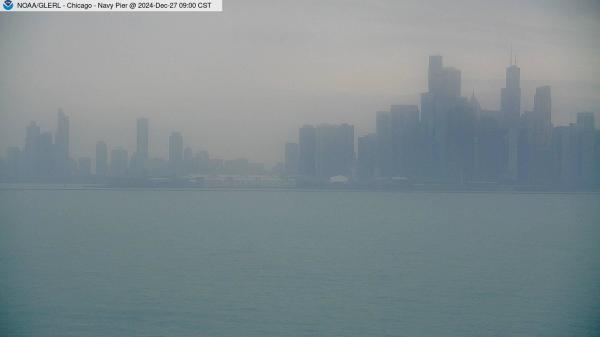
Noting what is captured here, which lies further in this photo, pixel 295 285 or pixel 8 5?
pixel 295 285

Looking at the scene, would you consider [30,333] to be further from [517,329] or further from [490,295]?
[490,295]

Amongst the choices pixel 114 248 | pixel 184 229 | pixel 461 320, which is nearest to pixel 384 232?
pixel 184 229

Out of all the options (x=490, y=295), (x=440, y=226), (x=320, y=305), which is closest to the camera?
(x=320, y=305)

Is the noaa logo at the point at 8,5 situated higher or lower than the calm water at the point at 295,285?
higher

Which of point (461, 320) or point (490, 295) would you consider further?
point (490, 295)

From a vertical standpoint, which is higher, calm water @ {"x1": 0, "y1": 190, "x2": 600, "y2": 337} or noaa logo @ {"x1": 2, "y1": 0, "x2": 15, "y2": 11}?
noaa logo @ {"x1": 2, "y1": 0, "x2": 15, "y2": 11}

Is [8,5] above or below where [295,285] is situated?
above

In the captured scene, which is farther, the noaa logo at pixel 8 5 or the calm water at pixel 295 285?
the calm water at pixel 295 285

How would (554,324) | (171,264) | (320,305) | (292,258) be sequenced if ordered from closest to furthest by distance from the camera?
(554,324), (320,305), (171,264), (292,258)

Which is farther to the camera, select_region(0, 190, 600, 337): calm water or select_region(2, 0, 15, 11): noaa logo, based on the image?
select_region(0, 190, 600, 337): calm water

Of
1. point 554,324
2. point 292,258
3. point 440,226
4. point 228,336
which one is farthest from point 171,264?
point 440,226
